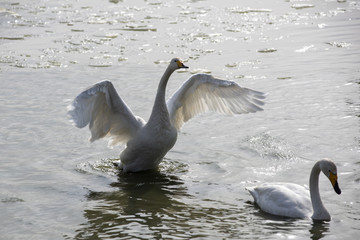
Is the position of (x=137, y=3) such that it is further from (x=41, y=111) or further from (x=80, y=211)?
(x=80, y=211)

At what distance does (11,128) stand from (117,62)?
4.95 m

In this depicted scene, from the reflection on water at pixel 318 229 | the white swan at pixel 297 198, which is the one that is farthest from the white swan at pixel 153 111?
the reflection on water at pixel 318 229

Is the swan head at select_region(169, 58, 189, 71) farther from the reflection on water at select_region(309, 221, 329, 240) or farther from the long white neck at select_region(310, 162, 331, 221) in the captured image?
the reflection on water at select_region(309, 221, 329, 240)

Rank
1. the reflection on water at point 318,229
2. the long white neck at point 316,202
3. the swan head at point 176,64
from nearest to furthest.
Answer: the reflection on water at point 318,229
the long white neck at point 316,202
the swan head at point 176,64

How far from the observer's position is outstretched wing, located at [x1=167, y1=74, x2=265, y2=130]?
9797 millimetres

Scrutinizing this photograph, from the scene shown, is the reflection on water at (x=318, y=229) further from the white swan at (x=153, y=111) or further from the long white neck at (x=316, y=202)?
the white swan at (x=153, y=111)

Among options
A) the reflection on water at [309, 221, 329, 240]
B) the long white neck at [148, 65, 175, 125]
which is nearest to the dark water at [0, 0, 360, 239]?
the reflection on water at [309, 221, 329, 240]

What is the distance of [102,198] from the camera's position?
8.49 metres

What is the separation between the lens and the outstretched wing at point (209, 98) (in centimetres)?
980

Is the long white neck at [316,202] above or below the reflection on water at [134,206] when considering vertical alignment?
above

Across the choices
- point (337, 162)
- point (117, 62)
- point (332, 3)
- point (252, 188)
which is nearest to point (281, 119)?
point (337, 162)

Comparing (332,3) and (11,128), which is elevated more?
(332,3)

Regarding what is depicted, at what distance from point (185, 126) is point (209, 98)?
4.32ft

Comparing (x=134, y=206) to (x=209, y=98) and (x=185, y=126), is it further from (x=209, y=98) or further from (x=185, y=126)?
(x=185, y=126)
